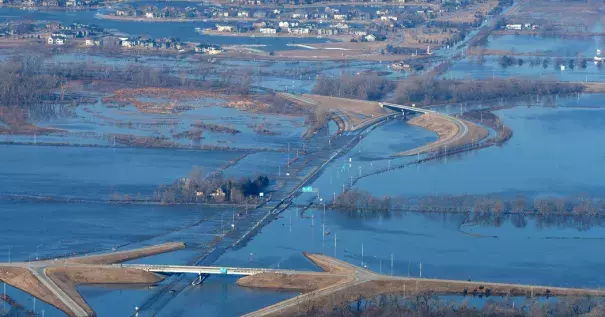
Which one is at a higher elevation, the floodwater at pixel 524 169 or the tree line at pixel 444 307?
the tree line at pixel 444 307

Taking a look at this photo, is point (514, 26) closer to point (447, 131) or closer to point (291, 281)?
point (447, 131)

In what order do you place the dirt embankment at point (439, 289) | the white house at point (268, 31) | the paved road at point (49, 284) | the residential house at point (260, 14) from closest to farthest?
the paved road at point (49, 284)
the dirt embankment at point (439, 289)
the white house at point (268, 31)
the residential house at point (260, 14)

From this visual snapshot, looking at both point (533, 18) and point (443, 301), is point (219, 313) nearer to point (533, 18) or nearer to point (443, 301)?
point (443, 301)

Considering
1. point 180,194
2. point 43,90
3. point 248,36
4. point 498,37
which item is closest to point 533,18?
point 498,37

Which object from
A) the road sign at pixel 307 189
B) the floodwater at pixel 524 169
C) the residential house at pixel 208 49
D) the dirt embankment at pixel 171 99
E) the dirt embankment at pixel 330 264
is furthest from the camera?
the residential house at pixel 208 49

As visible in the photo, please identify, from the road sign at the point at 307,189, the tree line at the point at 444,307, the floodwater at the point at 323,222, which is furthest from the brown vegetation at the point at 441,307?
the road sign at the point at 307,189

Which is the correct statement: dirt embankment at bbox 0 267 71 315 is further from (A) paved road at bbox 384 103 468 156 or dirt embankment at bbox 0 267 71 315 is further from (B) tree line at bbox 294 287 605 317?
(A) paved road at bbox 384 103 468 156

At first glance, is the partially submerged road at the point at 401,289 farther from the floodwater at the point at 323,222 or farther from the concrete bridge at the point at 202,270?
the floodwater at the point at 323,222

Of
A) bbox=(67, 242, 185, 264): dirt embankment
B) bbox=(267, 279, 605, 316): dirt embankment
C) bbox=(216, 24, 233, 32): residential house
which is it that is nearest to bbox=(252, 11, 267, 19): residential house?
bbox=(216, 24, 233, 32): residential house
